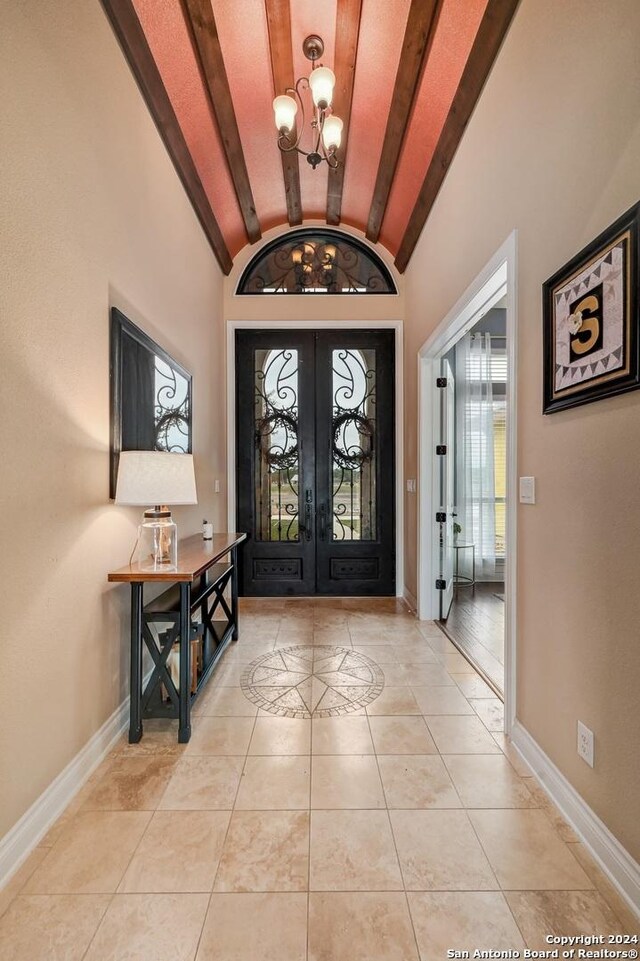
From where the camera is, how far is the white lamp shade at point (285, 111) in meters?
2.49

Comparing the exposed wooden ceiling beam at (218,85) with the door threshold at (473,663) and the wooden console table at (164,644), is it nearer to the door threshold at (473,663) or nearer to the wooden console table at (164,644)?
the wooden console table at (164,644)

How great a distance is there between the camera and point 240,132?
3.19 m

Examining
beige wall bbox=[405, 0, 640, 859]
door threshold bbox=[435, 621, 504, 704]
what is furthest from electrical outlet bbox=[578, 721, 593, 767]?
door threshold bbox=[435, 621, 504, 704]

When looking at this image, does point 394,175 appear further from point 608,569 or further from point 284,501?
point 608,569

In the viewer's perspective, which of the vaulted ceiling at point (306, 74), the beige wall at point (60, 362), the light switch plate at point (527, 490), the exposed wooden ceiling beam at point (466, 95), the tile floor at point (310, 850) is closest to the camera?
the tile floor at point (310, 850)

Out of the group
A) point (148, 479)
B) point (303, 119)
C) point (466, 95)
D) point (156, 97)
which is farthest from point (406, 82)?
point (148, 479)

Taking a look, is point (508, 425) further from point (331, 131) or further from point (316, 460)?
point (316, 460)

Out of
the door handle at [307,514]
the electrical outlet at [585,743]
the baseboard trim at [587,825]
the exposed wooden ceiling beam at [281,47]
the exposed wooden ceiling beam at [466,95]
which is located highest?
the exposed wooden ceiling beam at [281,47]

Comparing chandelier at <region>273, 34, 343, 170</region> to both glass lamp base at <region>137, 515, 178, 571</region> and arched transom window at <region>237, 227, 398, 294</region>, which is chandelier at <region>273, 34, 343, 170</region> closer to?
arched transom window at <region>237, 227, 398, 294</region>

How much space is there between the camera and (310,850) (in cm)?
144

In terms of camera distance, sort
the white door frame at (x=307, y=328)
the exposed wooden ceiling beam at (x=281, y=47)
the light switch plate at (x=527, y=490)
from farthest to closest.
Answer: the white door frame at (x=307, y=328) → the exposed wooden ceiling beam at (x=281, y=47) → the light switch plate at (x=527, y=490)

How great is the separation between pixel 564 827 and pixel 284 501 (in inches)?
130

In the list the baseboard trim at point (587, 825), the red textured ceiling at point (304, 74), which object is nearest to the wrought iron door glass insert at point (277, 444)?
the red textured ceiling at point (304, 74)

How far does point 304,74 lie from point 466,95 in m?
1.12
